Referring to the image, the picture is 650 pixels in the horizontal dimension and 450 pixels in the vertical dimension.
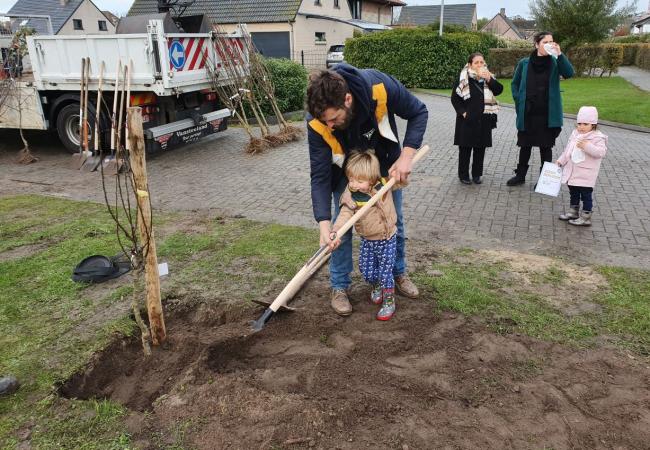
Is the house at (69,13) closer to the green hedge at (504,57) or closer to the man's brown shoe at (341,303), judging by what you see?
the green hedge at (504,57)

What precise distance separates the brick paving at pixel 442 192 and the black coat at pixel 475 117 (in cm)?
66

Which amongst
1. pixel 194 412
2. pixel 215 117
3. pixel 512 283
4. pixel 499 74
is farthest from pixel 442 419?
pixel 499 74

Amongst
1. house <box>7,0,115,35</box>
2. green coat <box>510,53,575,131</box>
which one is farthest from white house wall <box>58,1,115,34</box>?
green coat <box>510,53,575,131</box>

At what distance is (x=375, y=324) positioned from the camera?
3.52 meters

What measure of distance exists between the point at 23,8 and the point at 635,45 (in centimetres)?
4042

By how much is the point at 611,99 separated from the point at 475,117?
36.1ft

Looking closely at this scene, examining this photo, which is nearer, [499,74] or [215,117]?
[215,117]

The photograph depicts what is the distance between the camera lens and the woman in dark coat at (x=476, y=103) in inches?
254

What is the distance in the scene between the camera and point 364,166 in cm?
323

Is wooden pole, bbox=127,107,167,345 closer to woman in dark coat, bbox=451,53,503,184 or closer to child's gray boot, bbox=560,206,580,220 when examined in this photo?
child's gray boot, bbox=560,206,580,220

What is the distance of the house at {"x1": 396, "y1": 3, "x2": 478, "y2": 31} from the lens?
149ft

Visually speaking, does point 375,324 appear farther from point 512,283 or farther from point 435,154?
point 435,154

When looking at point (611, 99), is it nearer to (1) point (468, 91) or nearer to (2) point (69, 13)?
(1) point (468, 91)

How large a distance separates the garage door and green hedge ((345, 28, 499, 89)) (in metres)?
8.20
